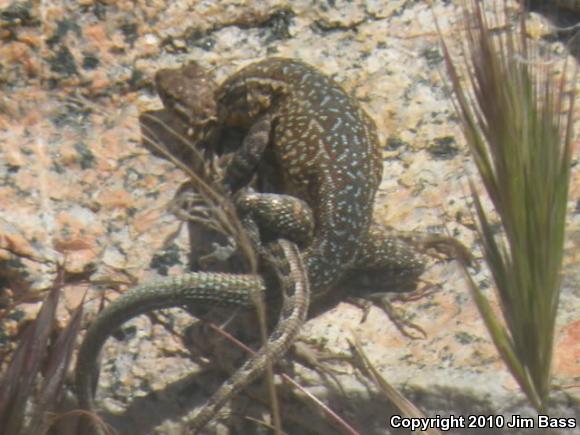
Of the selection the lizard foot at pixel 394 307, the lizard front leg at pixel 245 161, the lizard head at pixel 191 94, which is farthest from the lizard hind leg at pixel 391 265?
the lizard head at pixel 191 94

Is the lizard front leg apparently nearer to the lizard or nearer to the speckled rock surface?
the lizard

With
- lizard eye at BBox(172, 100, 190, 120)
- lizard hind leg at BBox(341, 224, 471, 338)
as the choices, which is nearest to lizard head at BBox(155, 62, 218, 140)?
lizard eye at BBox(172, 100, 190, 120)

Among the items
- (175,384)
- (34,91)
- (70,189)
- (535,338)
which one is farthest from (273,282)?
(535,338)

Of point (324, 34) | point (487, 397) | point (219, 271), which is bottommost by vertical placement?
point (487, 397)

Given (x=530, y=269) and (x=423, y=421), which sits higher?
(x=530, y=269)

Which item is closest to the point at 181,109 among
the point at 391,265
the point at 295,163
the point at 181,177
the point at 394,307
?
the point at 181,177

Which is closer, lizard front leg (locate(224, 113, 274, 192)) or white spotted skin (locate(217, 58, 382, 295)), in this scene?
white spotted skin (locate(217, 58, 382, 295))

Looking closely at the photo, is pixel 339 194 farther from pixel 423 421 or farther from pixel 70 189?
pixel 423 421
